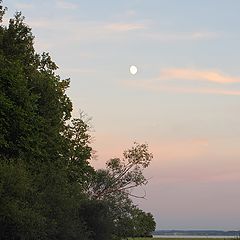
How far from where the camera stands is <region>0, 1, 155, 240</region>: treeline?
42375 millimetres

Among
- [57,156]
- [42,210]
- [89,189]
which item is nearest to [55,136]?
A: [57,156]

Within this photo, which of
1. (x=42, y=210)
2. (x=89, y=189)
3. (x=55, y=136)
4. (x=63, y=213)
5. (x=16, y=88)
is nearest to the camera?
(x=42, y=210)

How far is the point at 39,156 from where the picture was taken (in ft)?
180

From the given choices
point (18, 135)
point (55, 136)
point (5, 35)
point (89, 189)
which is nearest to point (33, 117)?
point (18, 135)

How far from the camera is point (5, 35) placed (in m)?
61.2

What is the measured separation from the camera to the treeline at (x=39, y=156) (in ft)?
139

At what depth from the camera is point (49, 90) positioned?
60562 mm

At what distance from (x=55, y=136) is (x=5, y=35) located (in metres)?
10.1

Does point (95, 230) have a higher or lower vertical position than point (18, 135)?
lower

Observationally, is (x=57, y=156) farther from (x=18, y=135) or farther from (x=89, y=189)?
(x=89, y=189)

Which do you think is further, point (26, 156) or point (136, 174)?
point (136, 174)

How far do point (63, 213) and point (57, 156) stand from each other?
12502 millimetres

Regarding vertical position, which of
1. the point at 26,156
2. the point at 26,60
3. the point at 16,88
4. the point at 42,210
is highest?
the point at 26,60

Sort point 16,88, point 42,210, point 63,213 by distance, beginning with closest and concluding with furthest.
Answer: point 42,210 < point 63,213 < point 16,88
